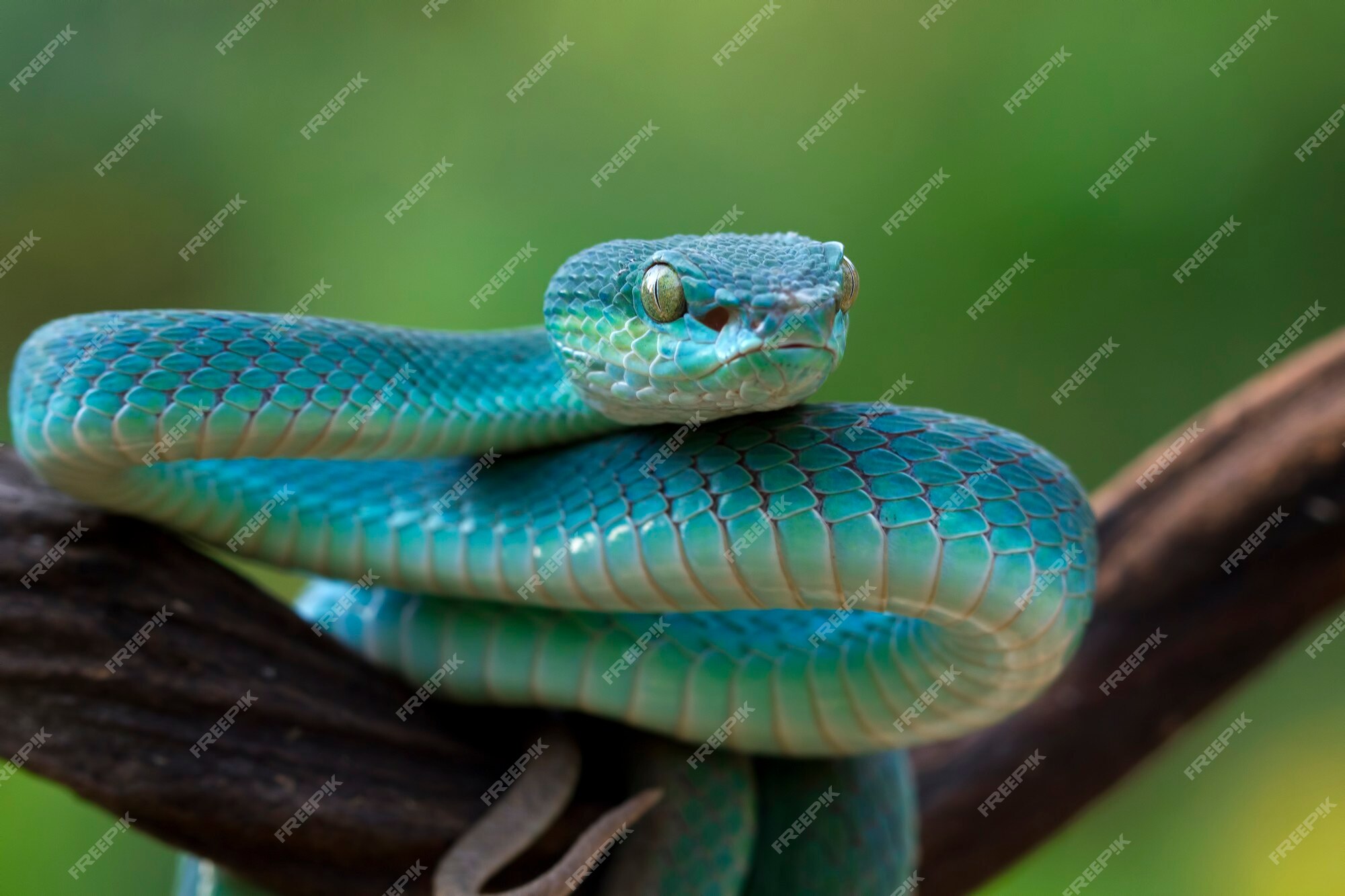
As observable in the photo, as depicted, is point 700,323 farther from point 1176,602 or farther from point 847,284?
point 1176,602

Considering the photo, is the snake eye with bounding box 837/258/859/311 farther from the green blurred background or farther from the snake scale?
the green blurred background

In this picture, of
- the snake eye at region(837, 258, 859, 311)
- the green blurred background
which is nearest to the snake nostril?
the snake eye at region(837, 258, 859, 311)

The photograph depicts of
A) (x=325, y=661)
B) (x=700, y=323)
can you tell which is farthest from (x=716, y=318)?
(x=325, y=661)

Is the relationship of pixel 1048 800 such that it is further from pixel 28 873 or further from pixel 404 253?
pixel 28 873

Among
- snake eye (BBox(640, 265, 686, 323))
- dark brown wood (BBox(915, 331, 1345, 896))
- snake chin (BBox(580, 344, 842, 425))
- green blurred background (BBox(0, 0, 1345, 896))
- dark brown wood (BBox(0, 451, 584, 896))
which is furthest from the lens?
green blurred background (BBox(0, 0, 1345, 896))

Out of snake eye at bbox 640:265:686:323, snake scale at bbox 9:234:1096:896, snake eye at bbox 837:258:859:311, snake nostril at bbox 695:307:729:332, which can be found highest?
snake eye at bbox 837:258:859:311

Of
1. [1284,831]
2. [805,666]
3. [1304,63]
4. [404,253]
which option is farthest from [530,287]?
[1284,831]

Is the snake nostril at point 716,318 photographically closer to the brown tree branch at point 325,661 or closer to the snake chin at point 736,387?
the snake chin at point 736,387
